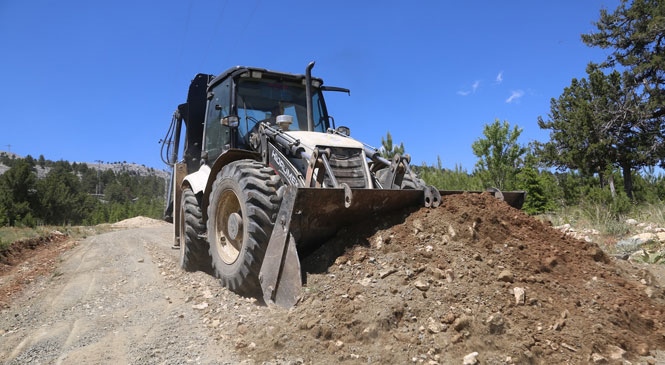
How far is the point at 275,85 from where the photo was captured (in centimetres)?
663

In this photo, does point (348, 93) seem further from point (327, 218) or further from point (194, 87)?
point (327, 218)

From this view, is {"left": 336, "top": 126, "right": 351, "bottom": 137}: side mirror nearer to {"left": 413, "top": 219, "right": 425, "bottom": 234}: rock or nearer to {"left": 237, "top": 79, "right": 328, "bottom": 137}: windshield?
{"left": 237, "top": 79, "right": 328, "bottom": 137}: windshield

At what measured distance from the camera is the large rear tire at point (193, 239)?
21.1 feet

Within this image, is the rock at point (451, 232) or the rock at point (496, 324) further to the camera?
the rock at point (451, 232)

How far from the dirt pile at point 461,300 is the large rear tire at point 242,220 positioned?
1.69ft

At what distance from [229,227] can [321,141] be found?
1497mm

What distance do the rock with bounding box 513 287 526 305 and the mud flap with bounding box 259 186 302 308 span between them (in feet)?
5.82

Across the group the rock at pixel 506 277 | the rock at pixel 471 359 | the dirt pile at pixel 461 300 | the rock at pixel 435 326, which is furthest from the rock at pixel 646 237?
the rock at pixel 471 359

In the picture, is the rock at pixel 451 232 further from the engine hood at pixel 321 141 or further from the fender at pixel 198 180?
the fender at pixel 198 180

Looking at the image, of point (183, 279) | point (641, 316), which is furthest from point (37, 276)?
point (641, 316)

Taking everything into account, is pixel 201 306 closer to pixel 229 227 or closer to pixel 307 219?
pixel 229 227

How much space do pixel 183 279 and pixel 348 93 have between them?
3.87 m

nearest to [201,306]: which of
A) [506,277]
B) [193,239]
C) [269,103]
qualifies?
[193,239]

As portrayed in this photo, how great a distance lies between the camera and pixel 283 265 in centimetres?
413
